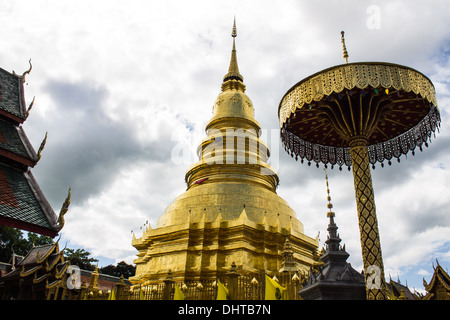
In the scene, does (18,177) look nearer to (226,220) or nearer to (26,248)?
(226,220)

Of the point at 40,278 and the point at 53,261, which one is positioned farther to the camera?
the point at 53,261

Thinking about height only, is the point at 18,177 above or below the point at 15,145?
below

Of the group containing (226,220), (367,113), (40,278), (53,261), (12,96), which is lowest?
(40,278)

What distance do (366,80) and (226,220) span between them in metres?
10.1

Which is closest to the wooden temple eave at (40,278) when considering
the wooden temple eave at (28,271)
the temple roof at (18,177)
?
the wooden temple eave at (28,271)

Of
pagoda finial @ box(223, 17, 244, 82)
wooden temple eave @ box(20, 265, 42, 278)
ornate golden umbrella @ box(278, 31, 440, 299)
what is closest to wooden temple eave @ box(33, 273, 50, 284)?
wooden temple eave @ box(20, 265, 42, 278)

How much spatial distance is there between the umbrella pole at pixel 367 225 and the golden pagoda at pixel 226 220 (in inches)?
224

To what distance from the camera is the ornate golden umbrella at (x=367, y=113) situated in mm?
6985

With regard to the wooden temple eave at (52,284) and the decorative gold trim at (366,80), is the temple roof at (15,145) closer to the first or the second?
the decorative gold trim at (366,80)

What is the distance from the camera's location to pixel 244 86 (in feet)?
78.6

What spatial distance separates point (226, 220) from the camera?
15.8m

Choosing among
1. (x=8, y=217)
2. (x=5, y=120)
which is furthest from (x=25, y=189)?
(x=5, y=120)

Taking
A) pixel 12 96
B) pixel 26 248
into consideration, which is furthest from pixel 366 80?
pixel 26 248

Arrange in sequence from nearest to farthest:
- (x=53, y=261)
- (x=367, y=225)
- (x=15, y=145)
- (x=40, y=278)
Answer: (x=367, y=225), (x=15, y=145), (x=40, y=278), (x=53, y=261)
